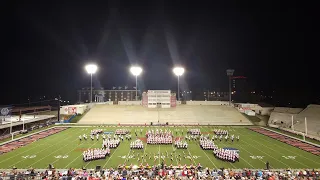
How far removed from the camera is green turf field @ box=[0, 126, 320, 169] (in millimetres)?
18406

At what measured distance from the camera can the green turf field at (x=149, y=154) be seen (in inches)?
725

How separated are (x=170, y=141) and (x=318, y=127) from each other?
21.1 meters

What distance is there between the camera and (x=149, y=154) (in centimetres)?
2109

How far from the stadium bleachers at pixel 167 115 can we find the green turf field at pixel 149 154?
15.3 metres

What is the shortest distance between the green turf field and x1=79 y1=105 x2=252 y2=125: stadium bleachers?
50.3 ft

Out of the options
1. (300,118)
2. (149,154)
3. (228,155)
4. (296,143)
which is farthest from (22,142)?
(300,118)

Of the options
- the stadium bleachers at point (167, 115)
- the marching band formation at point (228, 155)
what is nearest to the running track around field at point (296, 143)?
the marching band formation at point (228, 155)

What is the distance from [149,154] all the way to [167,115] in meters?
25.3

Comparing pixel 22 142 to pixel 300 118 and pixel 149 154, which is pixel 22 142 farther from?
pixel 300 118

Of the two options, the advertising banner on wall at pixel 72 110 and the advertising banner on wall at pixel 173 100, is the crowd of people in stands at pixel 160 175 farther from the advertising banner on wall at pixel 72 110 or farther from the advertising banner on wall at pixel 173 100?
the advertising banner on wall at pixel 173 100

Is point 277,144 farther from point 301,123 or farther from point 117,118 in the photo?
point 117,118

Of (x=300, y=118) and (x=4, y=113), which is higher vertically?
(x=4, y=113)

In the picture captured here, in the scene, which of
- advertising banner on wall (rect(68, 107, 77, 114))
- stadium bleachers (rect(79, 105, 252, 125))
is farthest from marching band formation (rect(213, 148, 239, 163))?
advertising banner on wall (rect(68, 107, 77, 114))

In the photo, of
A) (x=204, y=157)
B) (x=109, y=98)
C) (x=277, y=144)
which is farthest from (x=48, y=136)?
(x=109, y=98)
